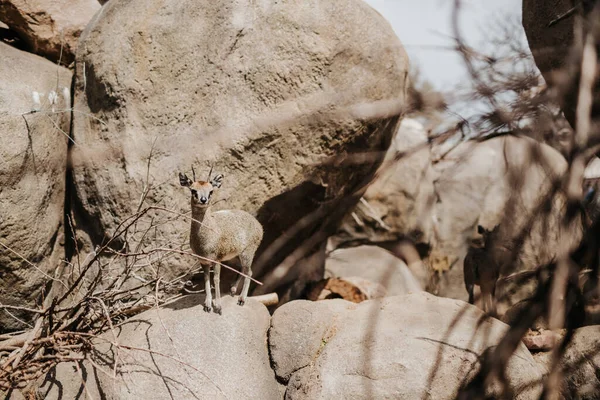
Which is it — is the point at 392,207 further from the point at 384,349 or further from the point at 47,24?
the point at 47,24

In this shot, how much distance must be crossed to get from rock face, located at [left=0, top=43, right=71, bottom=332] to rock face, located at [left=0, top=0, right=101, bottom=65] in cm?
54

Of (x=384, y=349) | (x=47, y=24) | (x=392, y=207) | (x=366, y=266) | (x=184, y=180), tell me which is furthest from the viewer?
(x=392, y=207)

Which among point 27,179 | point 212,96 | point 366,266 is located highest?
point 212,96

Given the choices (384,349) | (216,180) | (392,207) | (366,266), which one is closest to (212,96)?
(216,180)

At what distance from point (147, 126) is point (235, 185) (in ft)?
3.55

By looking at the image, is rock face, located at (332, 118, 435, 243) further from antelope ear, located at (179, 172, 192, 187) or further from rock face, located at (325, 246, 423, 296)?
antelope ear, located at (179, 172, 192, 187)

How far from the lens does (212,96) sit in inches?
268

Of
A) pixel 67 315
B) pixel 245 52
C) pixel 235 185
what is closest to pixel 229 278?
pixel 235 185

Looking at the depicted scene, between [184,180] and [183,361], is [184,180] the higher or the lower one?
the higher one

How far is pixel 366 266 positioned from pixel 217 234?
393 centimetres

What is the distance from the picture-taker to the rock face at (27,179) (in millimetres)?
6113

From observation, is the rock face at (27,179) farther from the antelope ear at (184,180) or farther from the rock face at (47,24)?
the antelope ear at (184,180)

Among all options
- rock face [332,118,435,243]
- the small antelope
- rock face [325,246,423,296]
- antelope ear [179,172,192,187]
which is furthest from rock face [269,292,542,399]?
rock face [332,118,435,243]

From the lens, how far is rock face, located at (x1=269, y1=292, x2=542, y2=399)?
16.4 feet
